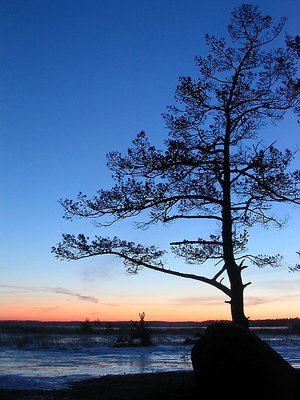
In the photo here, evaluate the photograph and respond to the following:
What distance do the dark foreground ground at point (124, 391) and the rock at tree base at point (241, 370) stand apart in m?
0.67

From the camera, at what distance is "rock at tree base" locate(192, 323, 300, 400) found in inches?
364

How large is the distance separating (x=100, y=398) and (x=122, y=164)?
5.91 metres

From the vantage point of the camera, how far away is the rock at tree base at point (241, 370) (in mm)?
9258

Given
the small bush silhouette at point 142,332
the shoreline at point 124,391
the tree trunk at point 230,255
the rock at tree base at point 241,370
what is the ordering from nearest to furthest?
the rock at tree base at point 241,370 → the shoreline at point 124,391 → the tree trunk at point 230,255 → the small bush silhouette at point 142,332

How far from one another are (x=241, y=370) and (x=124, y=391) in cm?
312

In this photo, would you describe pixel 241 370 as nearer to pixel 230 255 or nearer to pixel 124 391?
pixel 124 391

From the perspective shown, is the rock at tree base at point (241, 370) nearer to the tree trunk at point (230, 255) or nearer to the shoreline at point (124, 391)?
the shoreline at point (124, 391)

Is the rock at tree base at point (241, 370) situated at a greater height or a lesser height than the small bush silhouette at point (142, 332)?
lesser

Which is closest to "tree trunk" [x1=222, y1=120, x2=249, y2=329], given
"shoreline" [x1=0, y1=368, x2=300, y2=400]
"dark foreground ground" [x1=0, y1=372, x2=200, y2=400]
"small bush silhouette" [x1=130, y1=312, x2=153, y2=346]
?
"shoreline" [x1=0, y1=368, x2=300, y2=400]

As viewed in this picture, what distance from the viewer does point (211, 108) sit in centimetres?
1420

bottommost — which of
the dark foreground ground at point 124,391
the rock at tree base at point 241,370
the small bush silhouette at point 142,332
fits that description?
the dark foreground ground at point 124,391

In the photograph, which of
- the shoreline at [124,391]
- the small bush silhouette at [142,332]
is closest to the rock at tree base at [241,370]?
the shoreline at [124,391]

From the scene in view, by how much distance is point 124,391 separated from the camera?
11367 millimetres

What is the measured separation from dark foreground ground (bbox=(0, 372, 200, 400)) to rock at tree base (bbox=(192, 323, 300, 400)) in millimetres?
673
